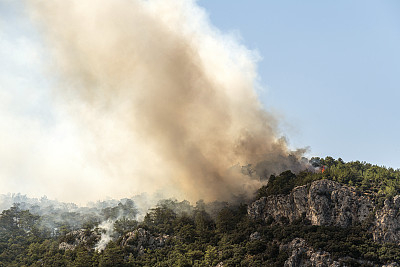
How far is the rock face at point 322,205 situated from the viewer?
115m

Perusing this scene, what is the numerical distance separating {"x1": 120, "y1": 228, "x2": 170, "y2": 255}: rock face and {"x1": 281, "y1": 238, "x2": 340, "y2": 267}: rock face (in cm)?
4579

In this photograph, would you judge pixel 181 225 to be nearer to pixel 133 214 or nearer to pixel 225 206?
pixel 225 206

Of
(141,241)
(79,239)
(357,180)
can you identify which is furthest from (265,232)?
(79,239)

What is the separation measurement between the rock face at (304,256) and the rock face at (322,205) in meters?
10.7

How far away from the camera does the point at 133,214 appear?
18725 centimetres

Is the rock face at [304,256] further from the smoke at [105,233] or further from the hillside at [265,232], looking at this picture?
the smoke at [105,233]

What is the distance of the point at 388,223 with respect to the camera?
106 m

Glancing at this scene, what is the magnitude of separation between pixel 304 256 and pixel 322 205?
58.6 feet

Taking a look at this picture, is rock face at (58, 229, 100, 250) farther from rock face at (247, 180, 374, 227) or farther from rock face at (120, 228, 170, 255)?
rock face at (247, 180, 374, 227)

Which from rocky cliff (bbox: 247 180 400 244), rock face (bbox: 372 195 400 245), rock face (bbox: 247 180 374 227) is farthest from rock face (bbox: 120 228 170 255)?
rock face (bbox: 372 195 400 245)

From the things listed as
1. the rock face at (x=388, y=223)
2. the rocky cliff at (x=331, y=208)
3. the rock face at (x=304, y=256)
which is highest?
the rocky cliff at (x=331, y=208)

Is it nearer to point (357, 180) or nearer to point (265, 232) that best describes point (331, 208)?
point (357, 180)

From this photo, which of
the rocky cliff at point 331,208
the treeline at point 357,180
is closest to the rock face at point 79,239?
the rocky cliff at point 331,208

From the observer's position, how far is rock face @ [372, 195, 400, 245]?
104 meters
